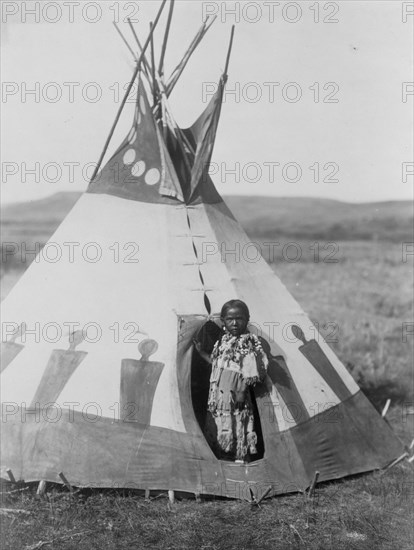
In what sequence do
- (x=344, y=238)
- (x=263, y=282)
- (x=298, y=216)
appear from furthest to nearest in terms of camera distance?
(x=298, y=216)
(x=344, y=238)
(x=263, y=282)

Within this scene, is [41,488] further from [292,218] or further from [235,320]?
[292,218]

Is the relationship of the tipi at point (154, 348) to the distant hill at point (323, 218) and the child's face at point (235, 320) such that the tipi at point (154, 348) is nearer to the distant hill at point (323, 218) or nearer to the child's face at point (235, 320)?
the child's face at point (235, 320)

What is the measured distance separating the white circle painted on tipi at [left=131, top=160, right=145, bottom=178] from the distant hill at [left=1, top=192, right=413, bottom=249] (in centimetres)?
2787

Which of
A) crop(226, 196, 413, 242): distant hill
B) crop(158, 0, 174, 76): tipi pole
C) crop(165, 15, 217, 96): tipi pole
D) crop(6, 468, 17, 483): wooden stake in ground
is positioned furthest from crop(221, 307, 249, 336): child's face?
crop(226, 196, 413, 242): distant hill

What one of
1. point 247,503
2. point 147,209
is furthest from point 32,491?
point 147,209

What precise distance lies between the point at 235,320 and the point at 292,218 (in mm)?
52427

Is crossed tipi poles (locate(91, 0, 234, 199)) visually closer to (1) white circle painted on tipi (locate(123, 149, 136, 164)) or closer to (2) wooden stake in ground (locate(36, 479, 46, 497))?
(1) white circle painted on tipi (locate(123, 149, 136, 164))

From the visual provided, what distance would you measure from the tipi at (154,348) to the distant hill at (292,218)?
27.9 meters

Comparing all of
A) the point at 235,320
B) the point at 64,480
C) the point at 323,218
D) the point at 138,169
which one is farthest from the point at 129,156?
the point at 323,218

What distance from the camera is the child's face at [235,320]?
540 cm

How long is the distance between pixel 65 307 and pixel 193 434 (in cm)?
162

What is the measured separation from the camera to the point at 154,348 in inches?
217

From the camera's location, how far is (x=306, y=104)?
131 feet

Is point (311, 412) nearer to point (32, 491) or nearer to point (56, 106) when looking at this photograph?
point (32, 491)
